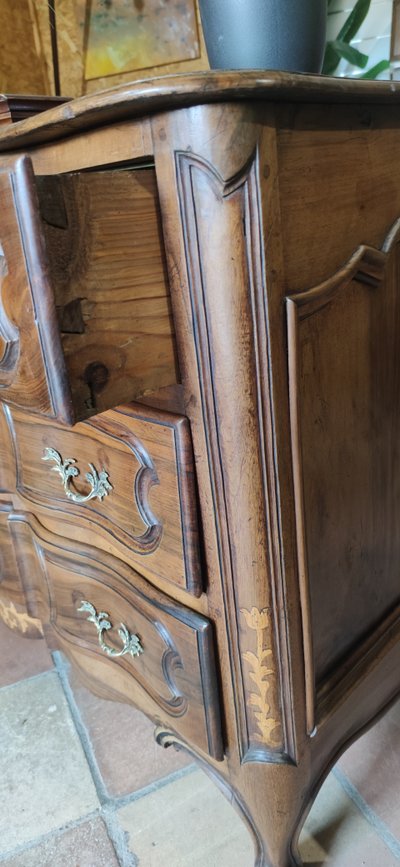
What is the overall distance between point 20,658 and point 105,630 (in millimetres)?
568

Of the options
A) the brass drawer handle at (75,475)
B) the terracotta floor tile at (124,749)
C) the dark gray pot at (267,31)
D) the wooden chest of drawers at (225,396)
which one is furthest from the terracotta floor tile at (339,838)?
the dark gray pot at (267,31)

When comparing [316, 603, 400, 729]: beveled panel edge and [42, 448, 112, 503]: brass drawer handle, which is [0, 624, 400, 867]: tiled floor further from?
[42, 448, 112, 503]: brass drawer handle

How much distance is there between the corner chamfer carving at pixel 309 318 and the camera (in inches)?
Answer: 19.3

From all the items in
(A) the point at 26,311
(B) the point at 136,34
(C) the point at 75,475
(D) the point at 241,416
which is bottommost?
(C) the point at 75,475

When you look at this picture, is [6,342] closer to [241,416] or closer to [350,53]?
[241,416]

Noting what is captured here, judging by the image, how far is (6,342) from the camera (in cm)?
44

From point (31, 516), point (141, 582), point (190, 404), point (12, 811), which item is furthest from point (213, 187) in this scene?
point (12, 811)

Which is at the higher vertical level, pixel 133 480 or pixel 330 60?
pixel 330 60

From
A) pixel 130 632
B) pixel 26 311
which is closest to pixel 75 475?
pixel 130 632

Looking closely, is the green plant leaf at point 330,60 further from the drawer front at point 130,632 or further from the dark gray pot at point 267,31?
the drawer front at point 130,632

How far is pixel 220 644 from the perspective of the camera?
0.61 metres

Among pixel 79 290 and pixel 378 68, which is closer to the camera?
pixel 79 290

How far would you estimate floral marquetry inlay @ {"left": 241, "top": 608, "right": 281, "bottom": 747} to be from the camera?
1.86 ft

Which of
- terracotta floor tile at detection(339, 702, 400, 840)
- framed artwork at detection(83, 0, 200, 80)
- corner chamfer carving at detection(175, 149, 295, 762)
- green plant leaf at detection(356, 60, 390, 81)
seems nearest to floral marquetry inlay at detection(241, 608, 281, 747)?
corner chamfer carving at detection(175, 149, 295, 762)
